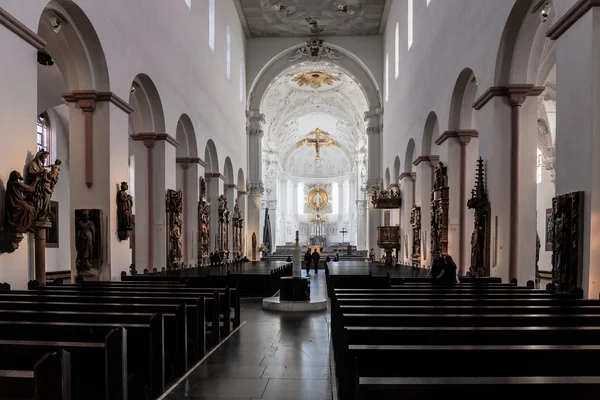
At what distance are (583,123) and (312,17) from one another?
18782 millimetres

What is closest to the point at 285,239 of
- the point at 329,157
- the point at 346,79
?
the point at 329,157

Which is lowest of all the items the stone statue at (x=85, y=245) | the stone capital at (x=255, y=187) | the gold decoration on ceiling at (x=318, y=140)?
the stone statue at (x=85, y=245)

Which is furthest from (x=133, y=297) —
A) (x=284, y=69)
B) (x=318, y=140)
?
(x=318, y=140)

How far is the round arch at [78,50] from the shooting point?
29.4 ft

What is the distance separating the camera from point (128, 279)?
9.62m

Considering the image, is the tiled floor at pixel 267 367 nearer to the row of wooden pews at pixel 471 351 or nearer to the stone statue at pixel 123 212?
the row of wooden pews at pixel 471 351

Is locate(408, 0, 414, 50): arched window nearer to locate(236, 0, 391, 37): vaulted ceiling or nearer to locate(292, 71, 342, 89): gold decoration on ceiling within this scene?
locate(236, 0, 391, 37): vaulted ceiling

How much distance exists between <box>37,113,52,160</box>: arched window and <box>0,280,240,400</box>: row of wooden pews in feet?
38.4

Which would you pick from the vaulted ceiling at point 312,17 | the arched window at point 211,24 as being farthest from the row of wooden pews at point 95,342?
the vaulted ceiling at point 312,17

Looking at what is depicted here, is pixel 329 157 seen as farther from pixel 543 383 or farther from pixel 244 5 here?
pixel 543 383

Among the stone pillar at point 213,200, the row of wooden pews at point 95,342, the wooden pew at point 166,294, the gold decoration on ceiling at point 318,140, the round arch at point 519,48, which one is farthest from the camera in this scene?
the gold decoration on ceiling at point 318,140

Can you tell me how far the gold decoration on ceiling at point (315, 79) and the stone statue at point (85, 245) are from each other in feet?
72.4

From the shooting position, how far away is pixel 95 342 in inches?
146

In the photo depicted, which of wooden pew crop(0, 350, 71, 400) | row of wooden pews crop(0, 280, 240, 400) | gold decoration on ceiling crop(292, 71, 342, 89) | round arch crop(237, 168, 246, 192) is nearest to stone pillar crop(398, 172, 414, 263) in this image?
round arch crop(237, 168, 246, 192)
